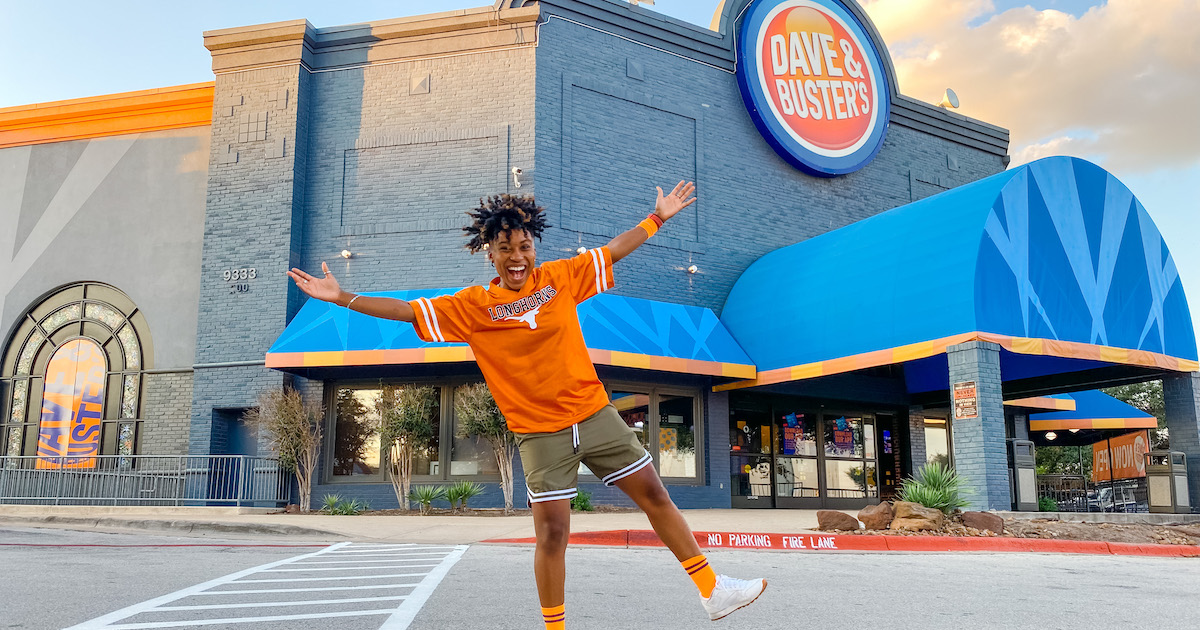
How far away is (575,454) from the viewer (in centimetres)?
445

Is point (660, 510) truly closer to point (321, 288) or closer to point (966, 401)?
point (321, 288)

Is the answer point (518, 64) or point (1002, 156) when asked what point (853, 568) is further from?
point (1002, 156)

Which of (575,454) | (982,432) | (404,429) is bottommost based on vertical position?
(575,454)

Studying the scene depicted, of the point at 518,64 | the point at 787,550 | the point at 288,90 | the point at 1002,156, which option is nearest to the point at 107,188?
the point at 288,90

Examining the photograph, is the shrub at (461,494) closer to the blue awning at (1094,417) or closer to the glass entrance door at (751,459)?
the glass entrance door at (751,459)

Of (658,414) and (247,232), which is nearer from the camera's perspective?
(658,414)

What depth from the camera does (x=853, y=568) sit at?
8594mm

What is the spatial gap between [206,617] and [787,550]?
7011mm

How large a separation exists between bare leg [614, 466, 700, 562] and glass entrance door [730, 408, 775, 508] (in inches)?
618

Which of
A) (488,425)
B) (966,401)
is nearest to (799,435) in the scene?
(966,401)

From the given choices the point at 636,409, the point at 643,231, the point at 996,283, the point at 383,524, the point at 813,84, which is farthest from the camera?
the point at 813,84

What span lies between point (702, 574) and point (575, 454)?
842mm

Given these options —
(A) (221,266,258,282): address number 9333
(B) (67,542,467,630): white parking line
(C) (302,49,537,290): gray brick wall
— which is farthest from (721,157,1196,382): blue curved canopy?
(A) (221,266,258,282): address number 9333

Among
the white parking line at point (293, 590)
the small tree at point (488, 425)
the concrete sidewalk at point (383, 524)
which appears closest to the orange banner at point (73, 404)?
the concrete sidewalk at point (383, 524)
